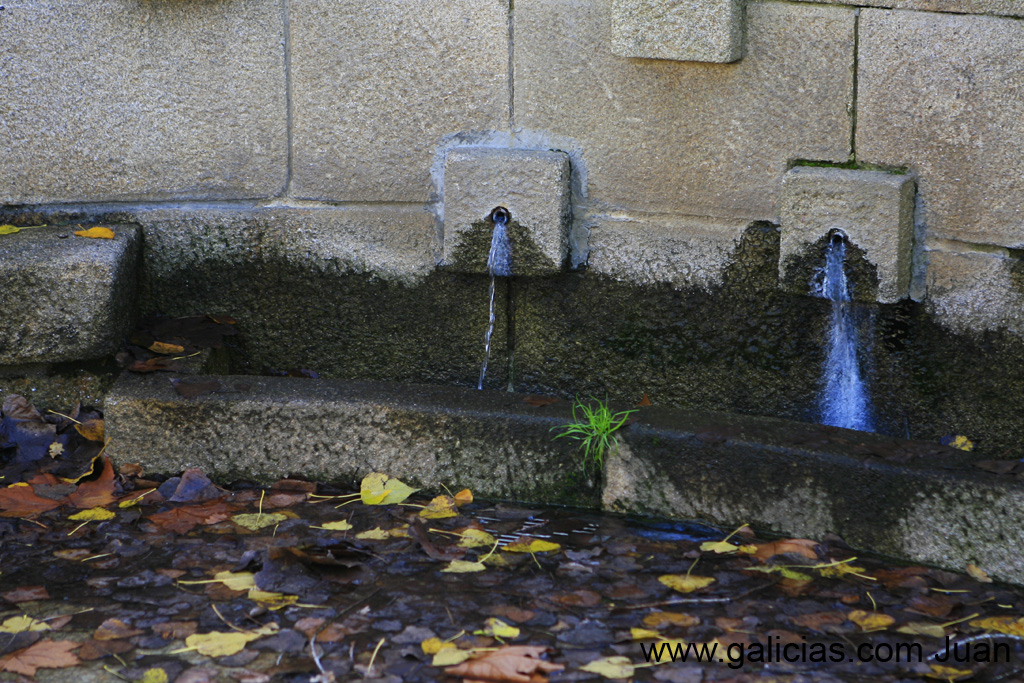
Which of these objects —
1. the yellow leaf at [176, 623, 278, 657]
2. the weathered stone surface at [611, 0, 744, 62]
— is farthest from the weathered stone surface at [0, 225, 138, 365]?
the weathered stone surface at [611, 0, 744, 62]

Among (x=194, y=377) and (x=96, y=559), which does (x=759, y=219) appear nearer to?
(x=194, y=377)

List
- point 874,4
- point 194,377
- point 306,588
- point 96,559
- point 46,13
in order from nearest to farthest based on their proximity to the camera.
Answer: point 306,588, point 96,559, point 874,4, point 194,377, point 46,13

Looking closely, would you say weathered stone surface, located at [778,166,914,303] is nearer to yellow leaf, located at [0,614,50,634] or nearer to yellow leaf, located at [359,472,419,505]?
yellow leaf, located at [359,472,419,505]

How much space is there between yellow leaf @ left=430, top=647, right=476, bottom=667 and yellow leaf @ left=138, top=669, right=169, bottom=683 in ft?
1.68

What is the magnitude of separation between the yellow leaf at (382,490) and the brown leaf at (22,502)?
2.66 feet

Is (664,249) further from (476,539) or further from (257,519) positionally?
(257,519)

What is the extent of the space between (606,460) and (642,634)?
0.67 metres

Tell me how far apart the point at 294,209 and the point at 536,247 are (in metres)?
0.81

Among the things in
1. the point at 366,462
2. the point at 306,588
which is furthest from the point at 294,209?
the point at 306,588

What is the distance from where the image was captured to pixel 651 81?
300cm

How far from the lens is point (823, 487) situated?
99.4 inches

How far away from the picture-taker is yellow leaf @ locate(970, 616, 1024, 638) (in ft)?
7.11

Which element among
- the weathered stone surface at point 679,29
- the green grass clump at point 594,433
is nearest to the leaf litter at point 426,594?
the green grass clump at point 594,433

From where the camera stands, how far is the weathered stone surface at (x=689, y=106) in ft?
9.35
